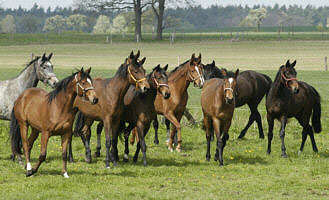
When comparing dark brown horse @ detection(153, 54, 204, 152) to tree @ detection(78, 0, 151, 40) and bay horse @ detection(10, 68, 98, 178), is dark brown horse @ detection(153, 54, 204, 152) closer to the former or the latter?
bay horse @ detection(10, 68, 98, 178)

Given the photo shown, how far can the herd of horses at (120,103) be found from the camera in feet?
31.8

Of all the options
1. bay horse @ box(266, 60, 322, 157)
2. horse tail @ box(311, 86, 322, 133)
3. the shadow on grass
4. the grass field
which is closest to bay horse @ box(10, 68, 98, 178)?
the grass field

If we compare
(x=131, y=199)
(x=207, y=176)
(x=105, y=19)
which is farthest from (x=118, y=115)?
(x=105, y=19)

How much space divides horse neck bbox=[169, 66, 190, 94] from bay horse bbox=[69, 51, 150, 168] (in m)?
2.06

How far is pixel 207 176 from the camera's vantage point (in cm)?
1036

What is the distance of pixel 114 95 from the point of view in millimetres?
10969

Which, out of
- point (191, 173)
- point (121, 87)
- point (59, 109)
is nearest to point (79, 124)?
point (121, 87)

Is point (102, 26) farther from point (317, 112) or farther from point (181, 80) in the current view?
point (317, 112)

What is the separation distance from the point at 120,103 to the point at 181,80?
2432 millimetres

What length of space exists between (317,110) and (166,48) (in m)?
46.3

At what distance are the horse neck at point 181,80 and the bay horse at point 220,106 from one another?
66cm

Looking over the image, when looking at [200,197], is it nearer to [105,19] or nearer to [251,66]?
[251,66]

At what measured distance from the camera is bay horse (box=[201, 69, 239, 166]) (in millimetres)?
11249

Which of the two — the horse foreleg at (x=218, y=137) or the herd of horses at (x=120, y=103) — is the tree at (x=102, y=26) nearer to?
the herd of horses at (x=120, y=103)
